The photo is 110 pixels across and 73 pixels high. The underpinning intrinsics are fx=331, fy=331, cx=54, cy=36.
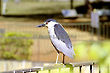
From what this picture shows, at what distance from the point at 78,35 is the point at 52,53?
3531mm

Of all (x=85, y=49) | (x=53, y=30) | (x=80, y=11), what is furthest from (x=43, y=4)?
(x=85, y=49)

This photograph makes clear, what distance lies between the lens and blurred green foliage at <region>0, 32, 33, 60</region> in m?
11.5

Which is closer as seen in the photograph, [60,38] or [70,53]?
[70,53]

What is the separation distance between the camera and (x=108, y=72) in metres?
1.48

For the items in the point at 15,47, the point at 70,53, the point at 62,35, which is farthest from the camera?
the point at 15,47

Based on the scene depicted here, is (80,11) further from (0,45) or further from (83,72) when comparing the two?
(83,72)

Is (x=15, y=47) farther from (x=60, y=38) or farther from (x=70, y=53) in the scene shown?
(x=70, y=53)

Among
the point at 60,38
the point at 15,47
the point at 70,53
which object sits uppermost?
the point at 15,47

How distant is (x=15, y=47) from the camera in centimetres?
1196

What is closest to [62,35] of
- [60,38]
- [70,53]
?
[60,38]

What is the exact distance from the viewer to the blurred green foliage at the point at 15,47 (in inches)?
455

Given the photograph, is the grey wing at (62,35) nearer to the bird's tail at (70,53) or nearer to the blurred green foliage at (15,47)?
the bird's tail at (70,53)

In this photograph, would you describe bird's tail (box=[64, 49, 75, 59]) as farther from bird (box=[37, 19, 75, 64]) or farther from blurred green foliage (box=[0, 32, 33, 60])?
blurred green foliage (box=[0, 32, 33, 60])

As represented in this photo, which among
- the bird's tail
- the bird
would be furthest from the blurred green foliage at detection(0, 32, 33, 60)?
the bird's tail
